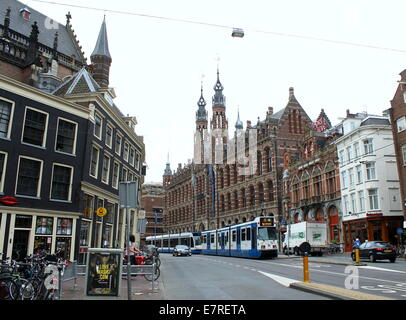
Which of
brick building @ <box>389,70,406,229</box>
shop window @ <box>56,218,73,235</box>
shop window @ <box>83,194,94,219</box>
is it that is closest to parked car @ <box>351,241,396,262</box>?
brick building @ <box>389,70,406,229</box>

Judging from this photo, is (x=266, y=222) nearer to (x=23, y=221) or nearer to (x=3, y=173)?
(x=23, y=221)

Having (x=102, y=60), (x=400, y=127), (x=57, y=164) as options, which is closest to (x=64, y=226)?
(x=57, y=164)

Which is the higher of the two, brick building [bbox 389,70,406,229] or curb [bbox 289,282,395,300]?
brick building [bbox 389,70,406,229]

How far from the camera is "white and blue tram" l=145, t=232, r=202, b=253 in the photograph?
4981 centimetres

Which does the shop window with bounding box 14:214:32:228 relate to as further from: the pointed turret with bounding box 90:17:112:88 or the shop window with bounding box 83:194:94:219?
the pointed turret with bounding box 90:17:112:88

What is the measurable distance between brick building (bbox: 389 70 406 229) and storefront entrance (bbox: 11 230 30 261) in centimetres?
2889

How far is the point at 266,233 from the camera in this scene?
98.8ft

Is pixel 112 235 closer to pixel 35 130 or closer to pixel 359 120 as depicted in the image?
pixel 35 130

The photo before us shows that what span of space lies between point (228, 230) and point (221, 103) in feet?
228

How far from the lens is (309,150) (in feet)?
152

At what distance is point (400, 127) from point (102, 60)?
30326mm

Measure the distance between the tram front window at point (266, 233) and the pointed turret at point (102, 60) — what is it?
2212 centimetres

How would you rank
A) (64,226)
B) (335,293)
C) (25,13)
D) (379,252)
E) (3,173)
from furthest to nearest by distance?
(25,13), (379,252), (64,226), (3,173), (335,293)

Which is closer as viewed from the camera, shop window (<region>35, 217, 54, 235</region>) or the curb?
the curb
